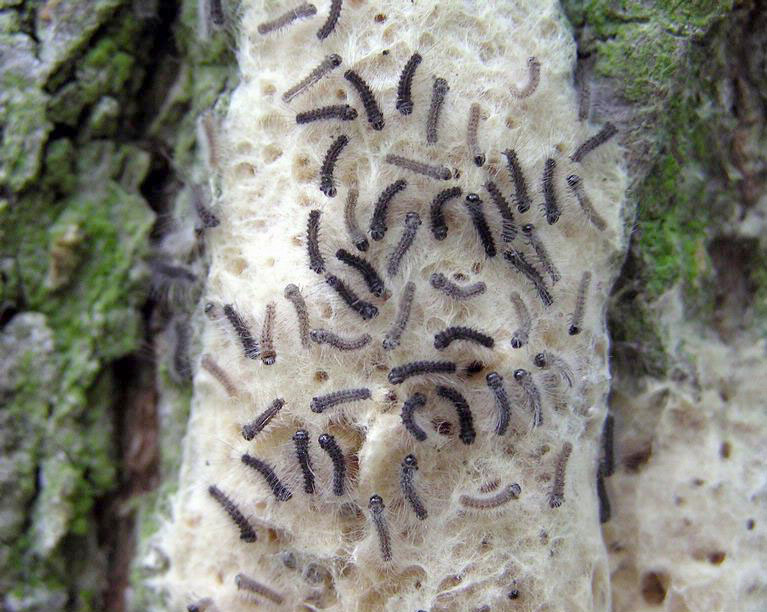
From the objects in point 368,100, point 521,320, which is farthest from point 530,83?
point 521,320

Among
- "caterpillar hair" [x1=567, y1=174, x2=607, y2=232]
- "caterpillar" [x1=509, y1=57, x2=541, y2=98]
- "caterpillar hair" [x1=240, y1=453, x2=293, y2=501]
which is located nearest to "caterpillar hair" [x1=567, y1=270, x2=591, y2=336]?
"caterpillar hair" [x1=567, y1=174, x2=607, y2=232]

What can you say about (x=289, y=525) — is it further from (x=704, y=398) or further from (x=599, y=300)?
(x=704, y=398)

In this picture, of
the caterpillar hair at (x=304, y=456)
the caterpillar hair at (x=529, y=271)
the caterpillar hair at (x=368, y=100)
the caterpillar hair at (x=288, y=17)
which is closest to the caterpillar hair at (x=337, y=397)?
the caterpillar hair at (x=304, y=456)

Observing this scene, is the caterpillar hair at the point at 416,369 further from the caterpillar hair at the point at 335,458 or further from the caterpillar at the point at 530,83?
the caterpillar at the point at 530,83

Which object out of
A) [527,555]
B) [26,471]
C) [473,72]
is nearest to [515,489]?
[527,555]

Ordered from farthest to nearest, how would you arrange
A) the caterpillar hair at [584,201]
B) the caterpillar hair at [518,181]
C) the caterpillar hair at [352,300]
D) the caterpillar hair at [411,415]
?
the caterpillar hair at [584,201] → the caterpillar hair at [518,181] → the caterpillar hair at [352,300] → the caterpillar hair at [411,415]

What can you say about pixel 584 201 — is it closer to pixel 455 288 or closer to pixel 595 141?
pixel 595 141
